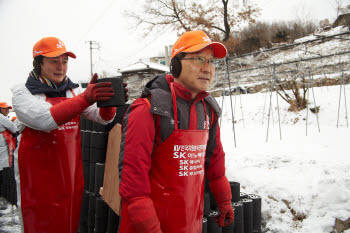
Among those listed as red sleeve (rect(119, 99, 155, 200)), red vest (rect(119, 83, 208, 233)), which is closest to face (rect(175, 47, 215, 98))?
red vest (rect(119, 83, 208, 233))

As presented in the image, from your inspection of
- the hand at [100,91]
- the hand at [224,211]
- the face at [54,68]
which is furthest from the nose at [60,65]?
the hand at [224,211]

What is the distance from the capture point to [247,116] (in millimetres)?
13969

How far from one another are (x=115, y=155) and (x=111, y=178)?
0.26 meters

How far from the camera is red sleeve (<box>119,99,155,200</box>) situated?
1.13 meters

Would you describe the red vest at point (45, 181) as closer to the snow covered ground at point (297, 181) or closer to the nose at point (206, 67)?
the nose at point (206, 67)

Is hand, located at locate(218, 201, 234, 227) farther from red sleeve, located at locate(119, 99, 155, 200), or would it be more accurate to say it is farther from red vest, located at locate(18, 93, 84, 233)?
red vest, located at locate(18, 93, 84, 233)

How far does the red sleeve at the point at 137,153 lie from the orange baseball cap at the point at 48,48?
1016 millimetres

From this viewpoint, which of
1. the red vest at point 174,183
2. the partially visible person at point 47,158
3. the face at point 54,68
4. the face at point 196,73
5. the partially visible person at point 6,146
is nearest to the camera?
the red vest at point 174,183

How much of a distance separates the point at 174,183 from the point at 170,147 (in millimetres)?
181

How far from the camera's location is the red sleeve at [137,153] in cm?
113

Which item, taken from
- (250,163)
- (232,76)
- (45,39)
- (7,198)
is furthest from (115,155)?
(232,76)

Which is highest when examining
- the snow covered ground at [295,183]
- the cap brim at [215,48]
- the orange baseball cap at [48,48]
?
the orange baseball cap at [48,48]

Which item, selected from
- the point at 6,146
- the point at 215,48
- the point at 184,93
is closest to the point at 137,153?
the point at 184,93

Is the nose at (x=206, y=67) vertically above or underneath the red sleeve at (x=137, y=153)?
above
